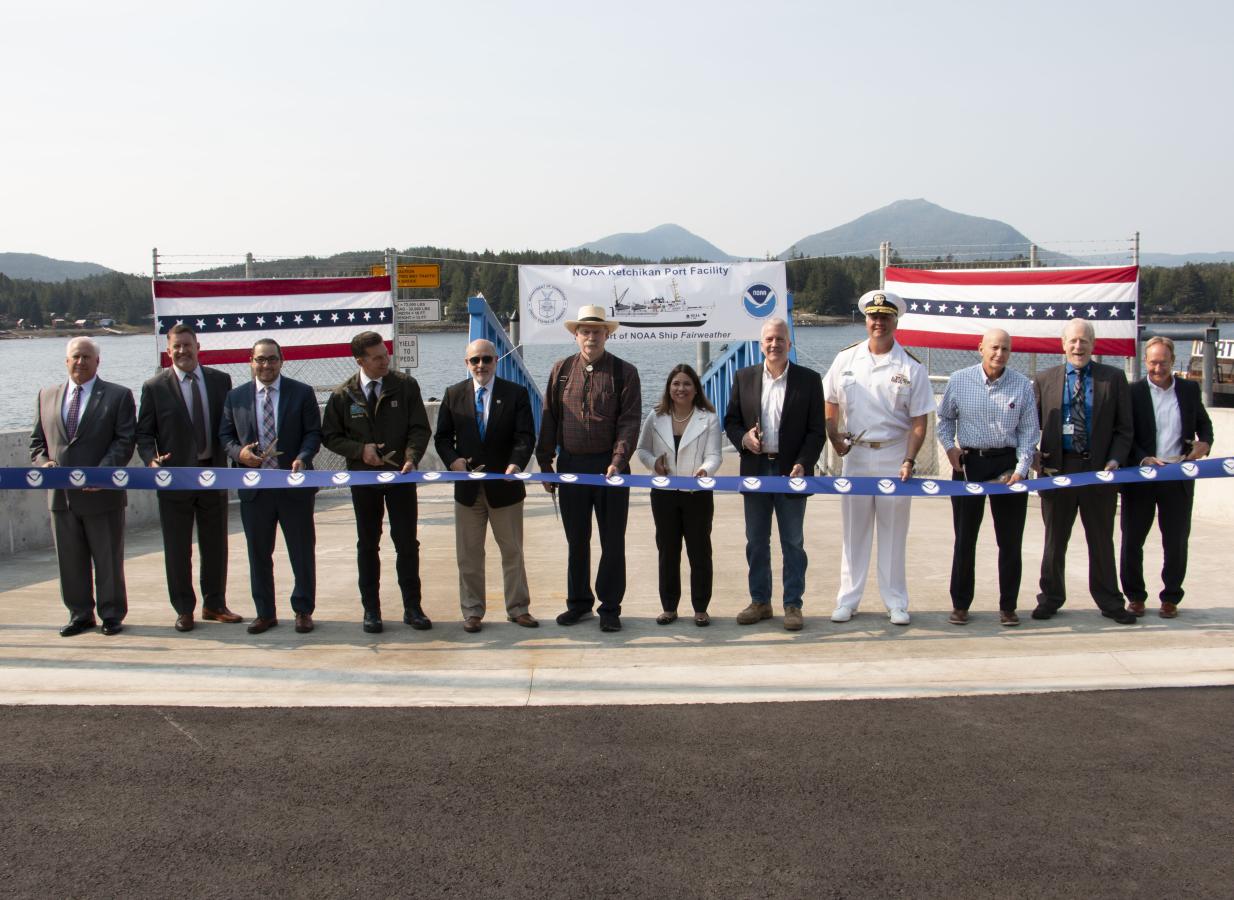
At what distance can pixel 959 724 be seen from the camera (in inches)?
204

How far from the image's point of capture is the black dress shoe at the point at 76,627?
268 inches

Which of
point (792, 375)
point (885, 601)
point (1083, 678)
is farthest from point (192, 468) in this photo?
point (1083, 678)

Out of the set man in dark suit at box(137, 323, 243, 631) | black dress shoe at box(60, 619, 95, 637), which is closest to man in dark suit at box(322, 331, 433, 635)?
man in dark suit at box(137, 323, 243, 631)

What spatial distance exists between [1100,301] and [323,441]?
9.30m

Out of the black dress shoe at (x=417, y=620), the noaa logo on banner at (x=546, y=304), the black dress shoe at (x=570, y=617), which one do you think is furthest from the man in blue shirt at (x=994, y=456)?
the noaa logo on banner at (x=546, y=304)

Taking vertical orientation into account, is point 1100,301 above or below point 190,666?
above

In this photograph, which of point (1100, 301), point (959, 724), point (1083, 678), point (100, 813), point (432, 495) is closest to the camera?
point (100, 813)

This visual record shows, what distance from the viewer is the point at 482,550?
7.04 metres

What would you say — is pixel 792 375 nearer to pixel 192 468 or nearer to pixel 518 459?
pixel 518 459

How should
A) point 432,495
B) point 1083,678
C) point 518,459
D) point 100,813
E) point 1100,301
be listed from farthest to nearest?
point 432,495 → point 1100,301 → point 518,459 → point 1083,678 → point 100,813

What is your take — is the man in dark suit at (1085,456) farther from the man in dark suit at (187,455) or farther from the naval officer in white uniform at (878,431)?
the man in dark suit at (187,455)

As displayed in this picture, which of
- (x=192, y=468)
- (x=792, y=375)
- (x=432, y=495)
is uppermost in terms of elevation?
(x=792, y=375)

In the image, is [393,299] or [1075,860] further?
[393,299]

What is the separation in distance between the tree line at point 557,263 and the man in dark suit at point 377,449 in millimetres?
6259
